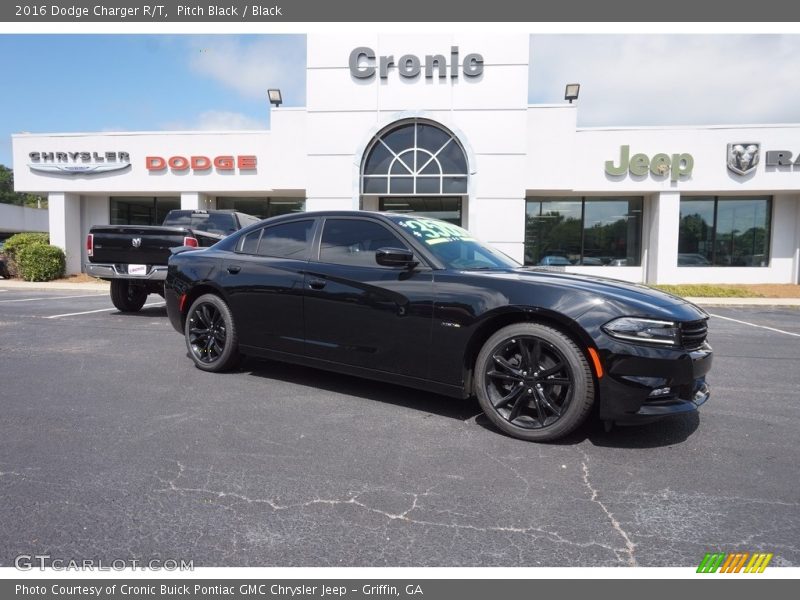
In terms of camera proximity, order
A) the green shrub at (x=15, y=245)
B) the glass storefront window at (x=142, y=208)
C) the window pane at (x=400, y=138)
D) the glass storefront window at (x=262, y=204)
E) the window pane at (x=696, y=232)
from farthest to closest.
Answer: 1. the glass storefront window at (x=142, y=208)
2. the glass storefront window at (x=262, y=204)
3. the green shrub at (x=15, y=245)
4. the window pane at (x=696, y=232)
5. the window pane at (x=400, y=138)

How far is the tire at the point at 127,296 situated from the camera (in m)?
9.24

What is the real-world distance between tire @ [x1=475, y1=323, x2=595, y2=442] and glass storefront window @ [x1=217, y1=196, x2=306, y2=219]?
17415 millimetres

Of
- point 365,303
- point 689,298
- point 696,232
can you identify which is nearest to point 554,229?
point 696,232

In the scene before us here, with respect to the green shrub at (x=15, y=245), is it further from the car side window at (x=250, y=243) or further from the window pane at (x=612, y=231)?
the window pane at (x=612, y=231)

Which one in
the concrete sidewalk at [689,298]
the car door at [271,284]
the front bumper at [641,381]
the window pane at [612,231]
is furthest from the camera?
the window pane at [612,231]

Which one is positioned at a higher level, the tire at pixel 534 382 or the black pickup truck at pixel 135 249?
the black pickup truck at pixel 135 249

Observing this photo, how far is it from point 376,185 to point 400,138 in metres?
1.67

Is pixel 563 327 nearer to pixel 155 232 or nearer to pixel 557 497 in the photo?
pixel 557 497

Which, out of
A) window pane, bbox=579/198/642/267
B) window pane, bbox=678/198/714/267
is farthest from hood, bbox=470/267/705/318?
window pane, bbox=678/198/714/267

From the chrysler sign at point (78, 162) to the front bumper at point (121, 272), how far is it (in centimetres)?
1264

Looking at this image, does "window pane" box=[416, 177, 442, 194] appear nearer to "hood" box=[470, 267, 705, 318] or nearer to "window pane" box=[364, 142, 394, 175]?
"window pane" box=[364, 142, 394, 175]

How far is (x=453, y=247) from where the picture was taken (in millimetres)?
4246

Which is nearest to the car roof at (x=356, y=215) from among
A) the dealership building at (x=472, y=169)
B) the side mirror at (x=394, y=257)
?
the side mirror at (x=394, y=257)

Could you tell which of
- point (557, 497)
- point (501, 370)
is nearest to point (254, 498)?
point (557, 497)
